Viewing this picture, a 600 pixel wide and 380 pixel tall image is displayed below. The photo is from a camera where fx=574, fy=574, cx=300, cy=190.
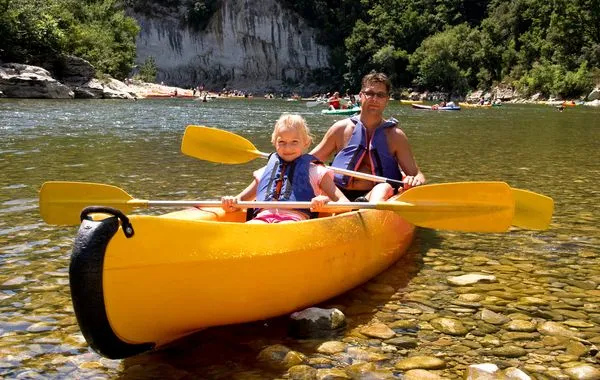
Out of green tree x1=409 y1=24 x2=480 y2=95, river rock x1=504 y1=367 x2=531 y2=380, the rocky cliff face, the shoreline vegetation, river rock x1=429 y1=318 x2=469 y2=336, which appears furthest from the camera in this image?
the rocky cliff face

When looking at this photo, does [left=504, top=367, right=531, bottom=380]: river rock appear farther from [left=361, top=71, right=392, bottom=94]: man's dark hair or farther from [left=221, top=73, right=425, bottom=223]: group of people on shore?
[left=361, top=71, right=392, bottom=94]: man's dark hair

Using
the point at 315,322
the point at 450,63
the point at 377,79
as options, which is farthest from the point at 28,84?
the point at 450,63

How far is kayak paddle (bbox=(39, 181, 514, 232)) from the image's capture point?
3.48 metres

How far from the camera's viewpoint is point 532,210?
12.0 feet

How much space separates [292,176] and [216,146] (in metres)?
1.97

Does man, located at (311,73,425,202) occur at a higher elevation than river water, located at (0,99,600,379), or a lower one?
higher

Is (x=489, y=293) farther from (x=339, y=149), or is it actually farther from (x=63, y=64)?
(x=63, y=64)

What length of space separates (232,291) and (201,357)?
0.35m

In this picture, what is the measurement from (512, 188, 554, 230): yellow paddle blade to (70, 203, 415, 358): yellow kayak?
45.9 inches

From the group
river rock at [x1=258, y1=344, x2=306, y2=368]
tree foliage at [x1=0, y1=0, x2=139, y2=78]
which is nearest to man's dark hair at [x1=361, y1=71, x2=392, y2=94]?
river rock at [x1=258, y1=344, x2=306, y2=368]

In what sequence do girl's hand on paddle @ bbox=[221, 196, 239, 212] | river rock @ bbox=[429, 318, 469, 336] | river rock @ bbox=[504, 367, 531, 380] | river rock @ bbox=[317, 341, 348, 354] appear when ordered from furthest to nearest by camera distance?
girl's hand on paddle @ bbox=[221, 196, 239, 212]
river rock @ bbox=[429, 318, 469, 336]
river rock @ bbox=[317, 341, 348, 354]
river rock @ bbox=[504, 367, 531, 380]

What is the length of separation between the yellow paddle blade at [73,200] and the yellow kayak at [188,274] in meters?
0.90

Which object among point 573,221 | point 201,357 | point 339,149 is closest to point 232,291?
point 201,357

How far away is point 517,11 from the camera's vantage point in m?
61.4
